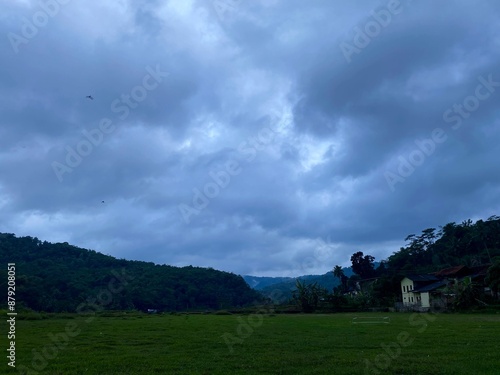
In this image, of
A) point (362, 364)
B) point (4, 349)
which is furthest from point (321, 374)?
point (4, 349)

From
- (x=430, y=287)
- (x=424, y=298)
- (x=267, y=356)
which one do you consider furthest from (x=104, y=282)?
(x=267, y=356)

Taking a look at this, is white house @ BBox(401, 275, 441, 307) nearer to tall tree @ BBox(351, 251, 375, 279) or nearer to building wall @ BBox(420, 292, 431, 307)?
building wall @ BBox(420, 292, 431, 307)

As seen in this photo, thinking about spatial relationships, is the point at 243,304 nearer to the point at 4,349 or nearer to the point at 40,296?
the point at 40,296

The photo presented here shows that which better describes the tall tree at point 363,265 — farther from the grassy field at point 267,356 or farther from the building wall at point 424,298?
the grassy field at point 267,356

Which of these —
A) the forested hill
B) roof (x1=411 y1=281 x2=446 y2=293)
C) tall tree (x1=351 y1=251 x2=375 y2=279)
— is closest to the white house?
roof (x1=411 y1=281 x2=446 y2=293)

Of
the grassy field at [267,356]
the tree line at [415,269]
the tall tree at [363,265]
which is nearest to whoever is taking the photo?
the grassy field at [267,356]

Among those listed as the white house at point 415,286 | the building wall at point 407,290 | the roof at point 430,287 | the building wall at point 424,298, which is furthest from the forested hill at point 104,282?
the building wall at point 424,298

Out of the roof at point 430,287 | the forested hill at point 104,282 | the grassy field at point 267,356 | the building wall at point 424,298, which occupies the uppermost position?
the forested hill at point 104,282

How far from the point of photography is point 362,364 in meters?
15.0

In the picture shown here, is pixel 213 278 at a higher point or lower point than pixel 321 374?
higher

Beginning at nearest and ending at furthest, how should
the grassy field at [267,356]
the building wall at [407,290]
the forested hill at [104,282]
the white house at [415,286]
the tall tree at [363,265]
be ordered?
the grassy field at [267,356] < the white house at [415,286] < the building wall at [407,290] < the forested hill at [104,282] < the tall tree at [363,265]

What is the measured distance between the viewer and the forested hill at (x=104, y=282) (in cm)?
10369

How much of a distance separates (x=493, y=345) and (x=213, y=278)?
472ft

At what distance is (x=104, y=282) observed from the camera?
124125mm
